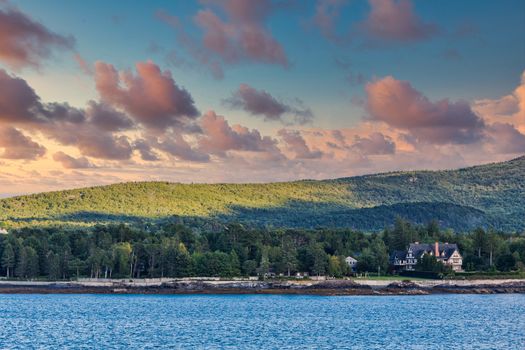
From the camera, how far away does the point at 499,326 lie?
7512 cm

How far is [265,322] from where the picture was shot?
3162 inches

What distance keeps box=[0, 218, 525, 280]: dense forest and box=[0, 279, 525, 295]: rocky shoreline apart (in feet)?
10.5

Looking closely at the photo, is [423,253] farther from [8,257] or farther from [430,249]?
[8,257]

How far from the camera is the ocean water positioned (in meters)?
65.8

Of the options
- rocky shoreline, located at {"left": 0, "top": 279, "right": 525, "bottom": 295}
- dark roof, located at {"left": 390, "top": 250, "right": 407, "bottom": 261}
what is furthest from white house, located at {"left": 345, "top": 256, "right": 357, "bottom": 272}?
rocky shoreline, located at {"left": 0, "top": 279, "right": 525, "bottom": 295}

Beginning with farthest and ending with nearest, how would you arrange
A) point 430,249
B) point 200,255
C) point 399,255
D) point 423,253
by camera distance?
point 399,255, point 430,249, point 423,253, point 200,255

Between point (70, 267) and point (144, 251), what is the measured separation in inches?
493

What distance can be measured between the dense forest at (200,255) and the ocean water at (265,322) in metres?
12.6

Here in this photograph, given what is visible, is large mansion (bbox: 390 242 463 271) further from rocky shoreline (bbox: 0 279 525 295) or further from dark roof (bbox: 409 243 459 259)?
rocky shoreline (bbox: 0 279 525 295)

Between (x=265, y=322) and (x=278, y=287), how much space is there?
39745 millimetres

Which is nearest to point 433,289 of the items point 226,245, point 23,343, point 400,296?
point 400,296

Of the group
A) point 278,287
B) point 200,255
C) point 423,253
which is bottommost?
point 278,287

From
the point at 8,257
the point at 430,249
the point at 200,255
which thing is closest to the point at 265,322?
the point at 200,255

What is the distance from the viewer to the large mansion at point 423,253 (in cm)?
13575
